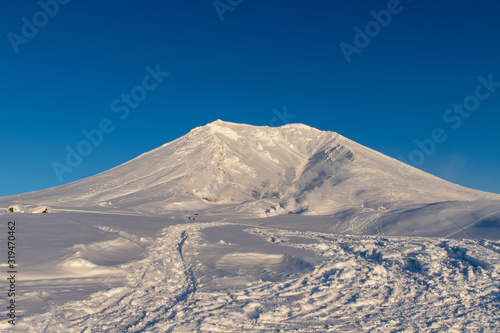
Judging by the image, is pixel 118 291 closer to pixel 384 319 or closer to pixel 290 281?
pixel 290 281

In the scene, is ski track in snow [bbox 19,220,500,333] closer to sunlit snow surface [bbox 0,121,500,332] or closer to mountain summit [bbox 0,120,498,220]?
sunlit snow surface [bbox 0,121,500,332]

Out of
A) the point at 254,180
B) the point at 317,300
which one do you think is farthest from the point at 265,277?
the point at 254,180

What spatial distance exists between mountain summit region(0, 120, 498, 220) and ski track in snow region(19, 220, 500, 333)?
22.4 m

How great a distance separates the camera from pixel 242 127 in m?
71.4

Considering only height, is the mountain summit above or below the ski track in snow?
above

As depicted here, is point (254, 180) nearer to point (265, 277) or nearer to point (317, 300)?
point (265, 277)

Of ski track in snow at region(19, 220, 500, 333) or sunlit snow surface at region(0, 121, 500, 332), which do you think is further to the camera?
sunlit snow surface at region(0, 121, 500, 332)

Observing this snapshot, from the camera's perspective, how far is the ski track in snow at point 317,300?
768 centimetres

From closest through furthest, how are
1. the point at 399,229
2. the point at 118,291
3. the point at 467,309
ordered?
the point at 467,309
the point at 118,291
the point at 399,229

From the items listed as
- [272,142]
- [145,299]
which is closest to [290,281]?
[145,299]

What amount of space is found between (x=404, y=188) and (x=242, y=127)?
33722 mm

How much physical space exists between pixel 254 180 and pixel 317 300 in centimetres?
4422

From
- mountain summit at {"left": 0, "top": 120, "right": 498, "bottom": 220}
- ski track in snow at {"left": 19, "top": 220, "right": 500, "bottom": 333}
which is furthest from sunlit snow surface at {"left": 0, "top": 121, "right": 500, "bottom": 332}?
mountain summit at {"left": 0, "top": 120, "right": 498, "bottom": 220}

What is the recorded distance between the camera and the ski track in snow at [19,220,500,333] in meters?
7.68
